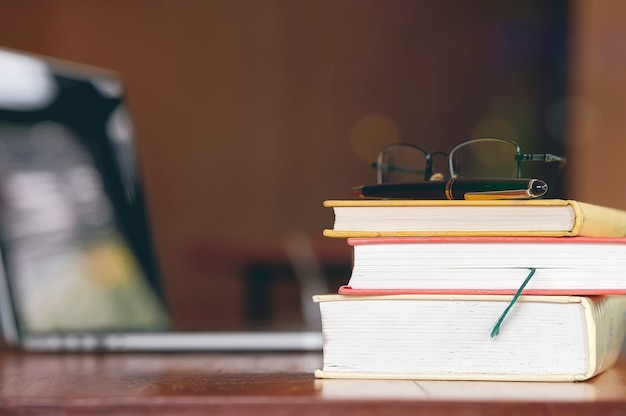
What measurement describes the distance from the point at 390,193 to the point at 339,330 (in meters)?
0.12

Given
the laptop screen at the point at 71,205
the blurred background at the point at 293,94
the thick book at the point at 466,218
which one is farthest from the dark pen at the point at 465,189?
the blurred background at the point at 293,94

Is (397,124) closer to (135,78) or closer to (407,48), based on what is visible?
(407,48)

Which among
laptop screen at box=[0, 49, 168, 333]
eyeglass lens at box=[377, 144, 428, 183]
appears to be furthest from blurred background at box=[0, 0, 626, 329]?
eyeglass lens at box=[377, 144, 428, 183]

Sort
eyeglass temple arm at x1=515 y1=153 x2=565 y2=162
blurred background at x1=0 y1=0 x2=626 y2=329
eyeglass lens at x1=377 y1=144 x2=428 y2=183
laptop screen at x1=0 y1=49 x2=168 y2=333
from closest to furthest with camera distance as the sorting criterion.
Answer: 1. eyeglass temple arm at x1=515 y1=153 x2=565 y2=162
2. eyeglass lens at x1=377 y1=144 x2=428 y2=183
3. laptop screen at x1=0 y1=49 x2=168 y2=333
4. blurred background at x1=0 y1=0 x2=626 y2=329

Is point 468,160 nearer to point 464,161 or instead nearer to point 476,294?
point 464,161

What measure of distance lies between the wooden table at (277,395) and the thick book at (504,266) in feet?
A: 0.21

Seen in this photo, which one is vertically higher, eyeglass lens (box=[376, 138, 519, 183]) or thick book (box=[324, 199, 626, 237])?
eyeglass lens (box=[376, 138, 519, 183])

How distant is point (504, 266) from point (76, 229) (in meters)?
0.57

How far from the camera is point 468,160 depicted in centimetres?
59

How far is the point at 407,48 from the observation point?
3740 mm

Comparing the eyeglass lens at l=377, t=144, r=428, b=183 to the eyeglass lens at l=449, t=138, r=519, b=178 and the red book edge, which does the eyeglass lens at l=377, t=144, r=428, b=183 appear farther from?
the red book edge

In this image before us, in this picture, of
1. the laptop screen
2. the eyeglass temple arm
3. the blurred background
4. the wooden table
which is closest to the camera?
the wooden table

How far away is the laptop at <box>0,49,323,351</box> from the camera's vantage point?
0.69 m

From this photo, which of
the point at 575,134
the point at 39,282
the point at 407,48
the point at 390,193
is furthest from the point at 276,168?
the point at 390,193
